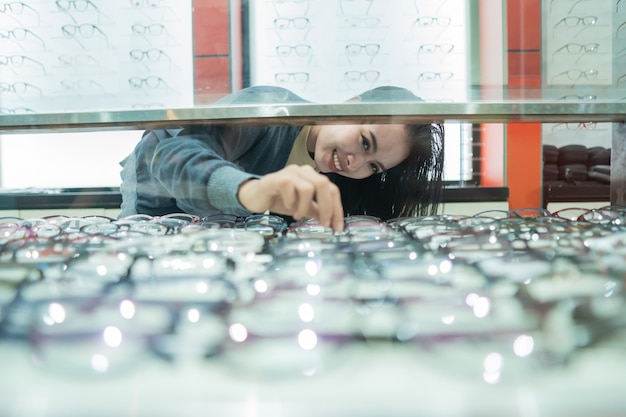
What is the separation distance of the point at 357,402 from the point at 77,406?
0.62 ft

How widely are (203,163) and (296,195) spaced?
0.19m

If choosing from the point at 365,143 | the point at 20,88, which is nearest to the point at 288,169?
the point at 365,143

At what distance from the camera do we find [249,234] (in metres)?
0.79

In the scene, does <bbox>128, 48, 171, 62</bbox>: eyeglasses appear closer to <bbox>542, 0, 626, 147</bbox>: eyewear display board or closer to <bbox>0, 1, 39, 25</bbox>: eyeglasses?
<bbox>0, 1, 39, 25</bbox>: eyeglasses

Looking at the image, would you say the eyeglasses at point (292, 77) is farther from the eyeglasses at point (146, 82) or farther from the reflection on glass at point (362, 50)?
the eyeglasses at point (146, 82)

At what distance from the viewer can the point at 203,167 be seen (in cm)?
88

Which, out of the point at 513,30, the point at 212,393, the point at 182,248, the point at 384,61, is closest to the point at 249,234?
the point at 182,248

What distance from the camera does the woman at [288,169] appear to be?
32.6 inches

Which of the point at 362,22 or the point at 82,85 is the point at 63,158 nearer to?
the point at 82,85

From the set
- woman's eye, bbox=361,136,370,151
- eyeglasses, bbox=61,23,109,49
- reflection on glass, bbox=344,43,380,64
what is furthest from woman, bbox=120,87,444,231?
eyeglasses, bbox=61,23,109,49

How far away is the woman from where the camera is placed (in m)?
0.83

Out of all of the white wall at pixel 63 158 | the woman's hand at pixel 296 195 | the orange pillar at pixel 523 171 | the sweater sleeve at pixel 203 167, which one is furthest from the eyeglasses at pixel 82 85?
the orange pillar at pixel 523 171

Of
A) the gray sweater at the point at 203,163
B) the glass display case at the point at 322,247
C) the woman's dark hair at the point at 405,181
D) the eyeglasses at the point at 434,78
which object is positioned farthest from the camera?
the eyeglasses at the point at 434,78

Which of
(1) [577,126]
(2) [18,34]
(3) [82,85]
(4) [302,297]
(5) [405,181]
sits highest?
(2) [18,34]
